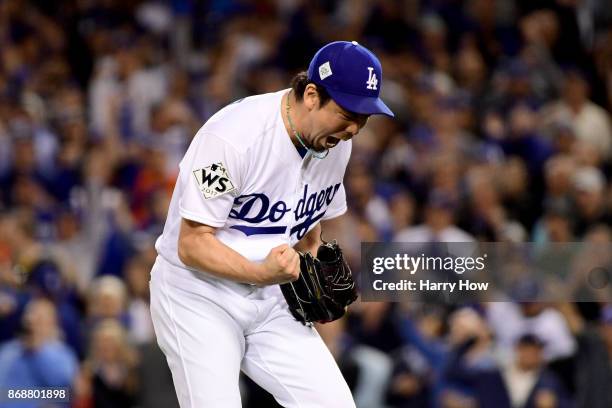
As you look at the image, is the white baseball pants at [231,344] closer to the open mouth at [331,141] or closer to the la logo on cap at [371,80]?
the open mouth at [331,141]

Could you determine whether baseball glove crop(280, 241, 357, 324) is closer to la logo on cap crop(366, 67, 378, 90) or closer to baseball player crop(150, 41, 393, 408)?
baseball player crop(150, 41, 393, 408)

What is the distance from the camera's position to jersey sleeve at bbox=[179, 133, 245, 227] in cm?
397

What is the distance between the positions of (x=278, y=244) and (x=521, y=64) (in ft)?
20.7

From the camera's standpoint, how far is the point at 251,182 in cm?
409

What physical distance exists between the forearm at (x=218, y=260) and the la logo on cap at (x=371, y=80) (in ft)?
2.31

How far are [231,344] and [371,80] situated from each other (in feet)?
3.42

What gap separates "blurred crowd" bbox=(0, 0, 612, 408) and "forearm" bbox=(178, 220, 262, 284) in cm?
191

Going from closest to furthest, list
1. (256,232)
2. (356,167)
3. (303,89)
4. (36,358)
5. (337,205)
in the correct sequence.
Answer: (303,89)
(256,232)
(337,205)
(36,358)
(356,167)

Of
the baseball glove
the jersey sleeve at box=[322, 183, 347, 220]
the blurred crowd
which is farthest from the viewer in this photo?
the blurred crowd

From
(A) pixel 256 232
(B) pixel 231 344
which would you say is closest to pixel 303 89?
(A) pixel 256 232

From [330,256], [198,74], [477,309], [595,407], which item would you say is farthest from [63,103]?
[330,256]

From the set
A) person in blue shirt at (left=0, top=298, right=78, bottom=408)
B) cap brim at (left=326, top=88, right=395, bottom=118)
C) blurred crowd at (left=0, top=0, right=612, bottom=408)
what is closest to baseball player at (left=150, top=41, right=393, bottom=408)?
cap brim at (left=326, top=88, right=395, bottom=118)

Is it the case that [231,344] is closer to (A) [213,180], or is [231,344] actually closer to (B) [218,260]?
(B) [218,260]

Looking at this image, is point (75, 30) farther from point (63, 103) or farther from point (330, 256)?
point (330, 256)
